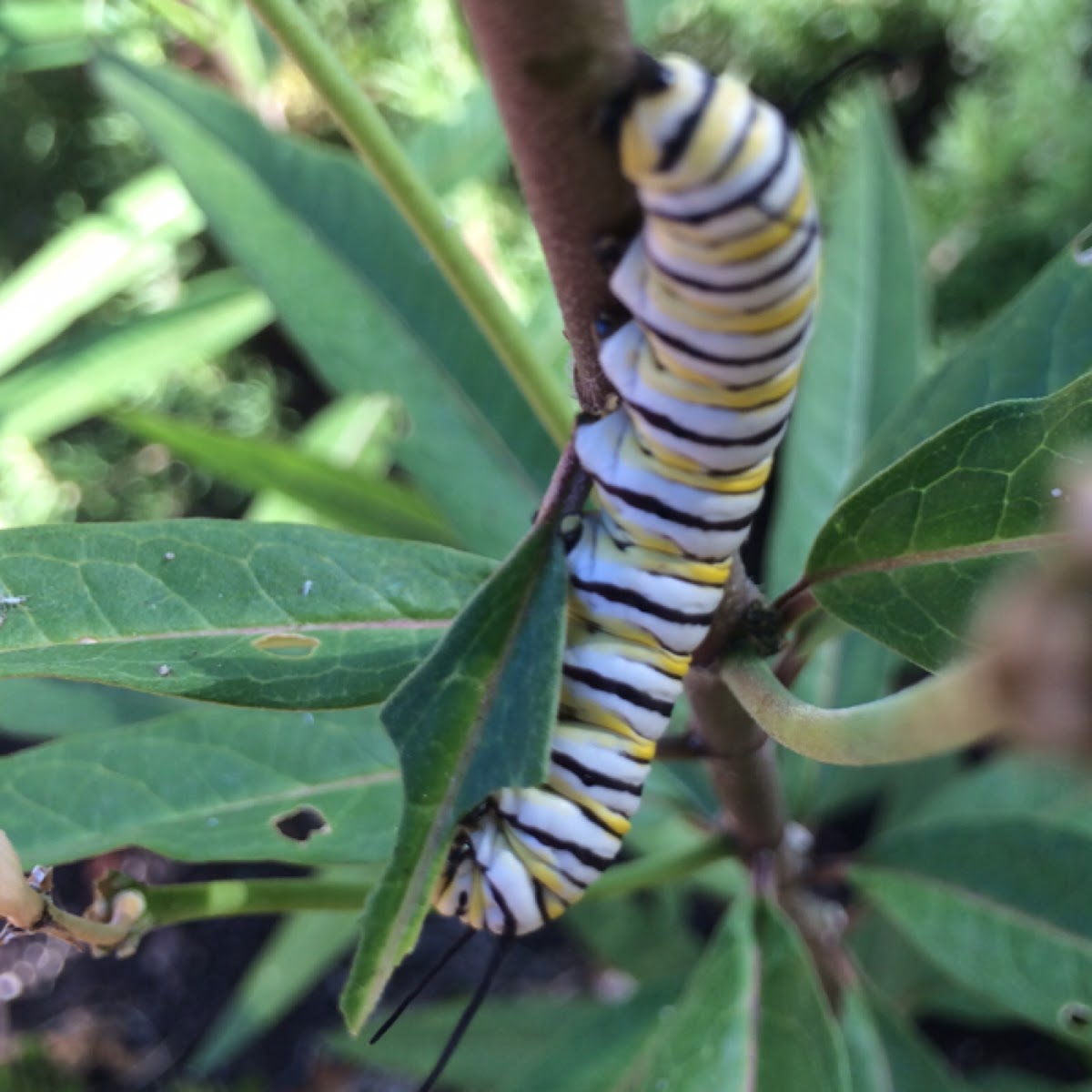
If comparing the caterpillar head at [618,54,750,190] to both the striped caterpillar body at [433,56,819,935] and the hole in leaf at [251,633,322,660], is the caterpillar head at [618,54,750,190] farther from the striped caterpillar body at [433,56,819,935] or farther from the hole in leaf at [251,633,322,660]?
the hole in leaf at [251,633,322,660]

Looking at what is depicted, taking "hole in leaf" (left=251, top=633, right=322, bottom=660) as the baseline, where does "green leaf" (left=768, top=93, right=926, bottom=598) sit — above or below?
below

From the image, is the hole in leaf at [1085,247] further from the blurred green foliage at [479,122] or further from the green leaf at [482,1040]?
the green leaf at [482,1040]

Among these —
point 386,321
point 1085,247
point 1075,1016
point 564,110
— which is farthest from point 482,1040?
point 564,110

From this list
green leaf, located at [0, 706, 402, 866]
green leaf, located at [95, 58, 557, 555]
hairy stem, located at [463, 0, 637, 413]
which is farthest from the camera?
green leaf, located at [95, 58, 557, 555]

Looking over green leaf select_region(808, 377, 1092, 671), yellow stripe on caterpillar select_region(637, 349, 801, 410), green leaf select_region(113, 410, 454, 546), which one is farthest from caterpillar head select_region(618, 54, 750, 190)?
green leaf select_region(113, 410, 454, 546)

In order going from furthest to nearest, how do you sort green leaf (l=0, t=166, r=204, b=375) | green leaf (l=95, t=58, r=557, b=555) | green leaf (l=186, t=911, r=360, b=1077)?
green leaf (l=0, t=166, r=204, b=375)
green leaf (l=186, t=911, r=360, b=1077)
green leaf (l=95, t=58, r=557, b=555)

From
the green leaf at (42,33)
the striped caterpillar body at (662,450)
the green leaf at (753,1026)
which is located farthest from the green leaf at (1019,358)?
the green leaf at (42,33)
